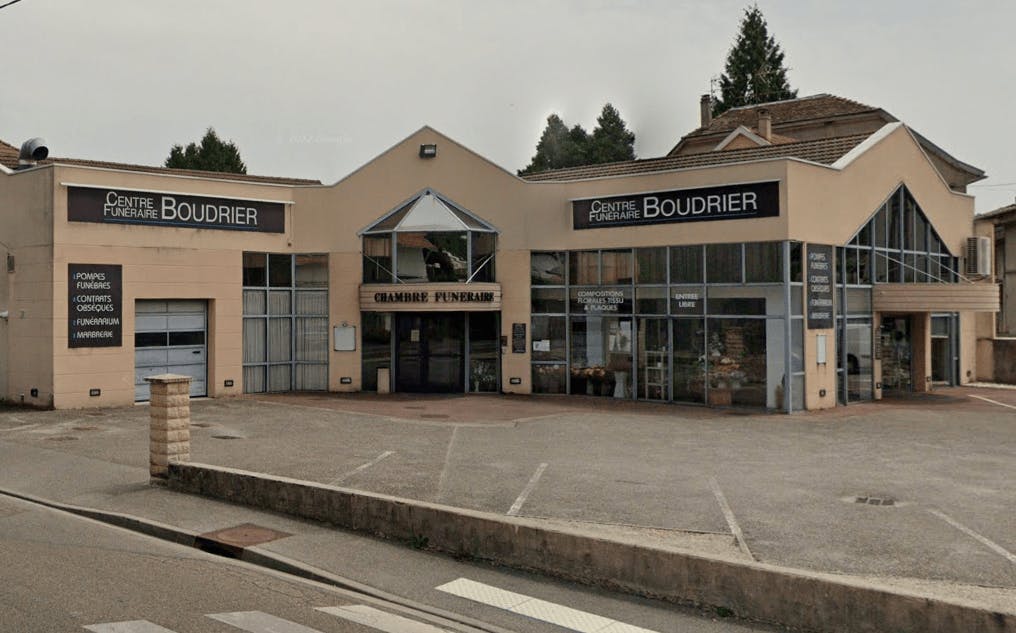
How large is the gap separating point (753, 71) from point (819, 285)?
53.2 m

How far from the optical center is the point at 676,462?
49.9 feet

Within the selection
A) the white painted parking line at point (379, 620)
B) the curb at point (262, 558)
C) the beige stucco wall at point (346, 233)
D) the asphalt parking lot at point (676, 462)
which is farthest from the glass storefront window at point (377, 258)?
the white painted parking line at point (379, 620)

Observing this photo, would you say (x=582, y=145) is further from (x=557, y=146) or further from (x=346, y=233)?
(x=346, y=233)

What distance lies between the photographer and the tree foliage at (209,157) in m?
68.8

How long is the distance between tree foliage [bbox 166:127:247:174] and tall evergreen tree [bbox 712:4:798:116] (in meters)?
38.6

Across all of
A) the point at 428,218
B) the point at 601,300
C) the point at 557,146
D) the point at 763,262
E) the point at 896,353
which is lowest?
the point at 896,353

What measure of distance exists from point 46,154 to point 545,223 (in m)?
14.4

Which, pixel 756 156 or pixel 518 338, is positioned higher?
pixel 756 156

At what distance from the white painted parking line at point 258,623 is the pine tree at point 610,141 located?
79.0 meters

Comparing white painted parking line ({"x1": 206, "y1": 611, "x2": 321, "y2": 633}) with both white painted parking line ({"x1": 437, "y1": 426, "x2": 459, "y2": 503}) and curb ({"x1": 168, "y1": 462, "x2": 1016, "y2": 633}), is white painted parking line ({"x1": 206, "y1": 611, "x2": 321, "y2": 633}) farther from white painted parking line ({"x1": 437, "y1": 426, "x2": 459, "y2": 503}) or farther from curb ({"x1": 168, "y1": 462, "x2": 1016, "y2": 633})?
white painted parking line ({"x1": 437, "y1": 426, "x2": 459, "y2": 503})

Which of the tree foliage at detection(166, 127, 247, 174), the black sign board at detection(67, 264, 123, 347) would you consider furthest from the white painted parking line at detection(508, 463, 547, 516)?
the tree foliage at detection(166, 127, 247, 174)

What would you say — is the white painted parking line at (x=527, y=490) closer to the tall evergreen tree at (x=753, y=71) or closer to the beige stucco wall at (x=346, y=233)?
the beige stucco wall at (x=346, y=233)

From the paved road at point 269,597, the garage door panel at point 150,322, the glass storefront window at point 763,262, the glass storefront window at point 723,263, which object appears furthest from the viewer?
the garage door panel at point 150,322

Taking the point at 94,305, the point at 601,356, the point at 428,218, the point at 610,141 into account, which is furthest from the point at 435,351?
the point at 610,141
